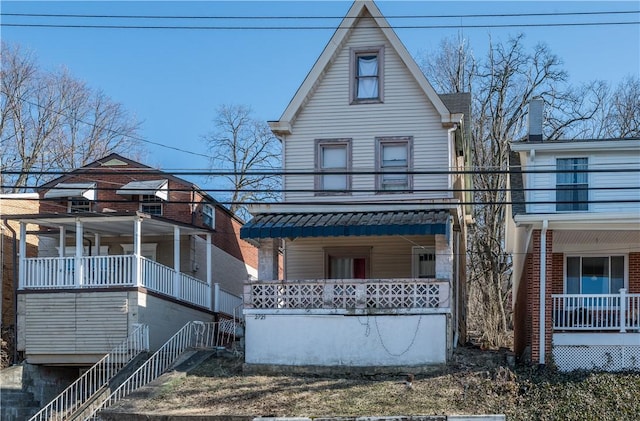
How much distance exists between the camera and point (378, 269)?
90.4ft

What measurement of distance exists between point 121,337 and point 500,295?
18.4 meters

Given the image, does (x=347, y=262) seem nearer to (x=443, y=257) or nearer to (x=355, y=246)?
(x=355, y=246)

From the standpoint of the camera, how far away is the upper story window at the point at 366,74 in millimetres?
26375

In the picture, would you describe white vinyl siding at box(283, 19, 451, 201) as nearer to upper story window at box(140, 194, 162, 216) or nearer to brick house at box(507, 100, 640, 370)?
brick house at box(507, 100, 640, 370)

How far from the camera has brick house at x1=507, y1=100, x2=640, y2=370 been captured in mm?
22891

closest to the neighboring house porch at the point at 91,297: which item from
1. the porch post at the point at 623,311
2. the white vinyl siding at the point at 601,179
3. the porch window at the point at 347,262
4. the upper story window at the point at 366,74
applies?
the porch window at the point at 347,262

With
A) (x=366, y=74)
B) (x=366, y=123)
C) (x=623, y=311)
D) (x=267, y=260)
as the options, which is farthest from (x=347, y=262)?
(x=623, y=311)

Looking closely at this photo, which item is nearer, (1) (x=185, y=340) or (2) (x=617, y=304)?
(2) (x=617, y=304)

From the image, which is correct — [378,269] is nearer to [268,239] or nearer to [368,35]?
[268,239]

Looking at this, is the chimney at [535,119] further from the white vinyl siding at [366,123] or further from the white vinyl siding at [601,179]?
the white vinyl siding at [366,123]

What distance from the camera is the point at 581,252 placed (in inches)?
1009

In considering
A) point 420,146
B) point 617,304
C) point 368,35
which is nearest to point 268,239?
point 420,146

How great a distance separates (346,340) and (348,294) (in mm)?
1216

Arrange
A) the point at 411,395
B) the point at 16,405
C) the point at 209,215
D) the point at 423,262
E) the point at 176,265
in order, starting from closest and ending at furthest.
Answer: the point at 411,395 < the point at 16,405 < the point at 423,262 < the point at 176,265 < the point at 209,215
